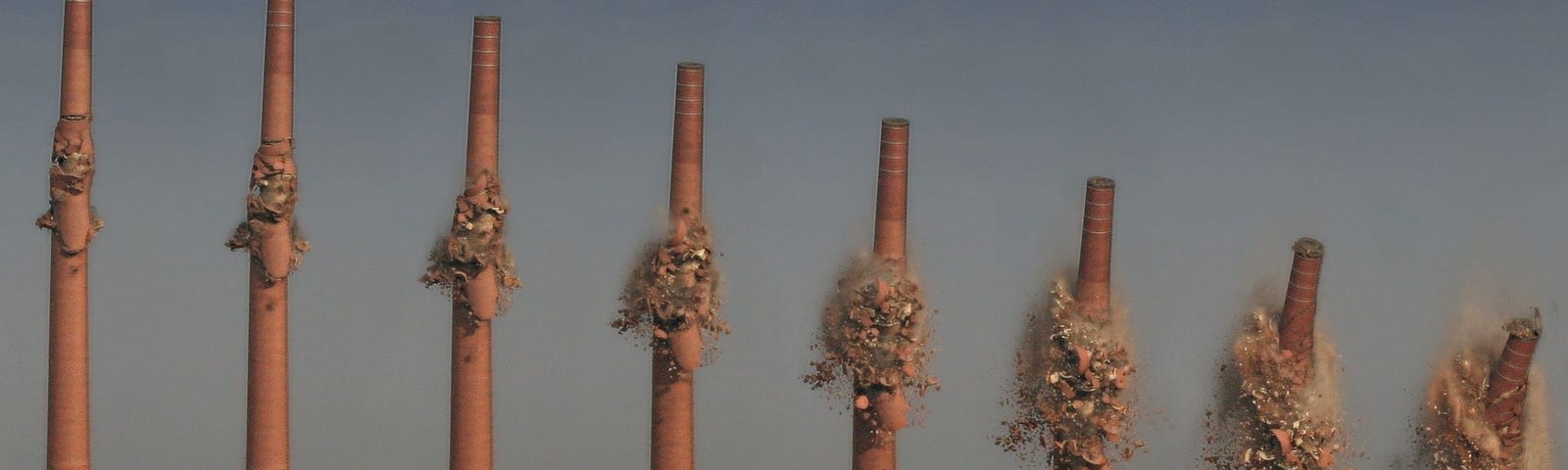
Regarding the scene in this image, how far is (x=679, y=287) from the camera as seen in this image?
63875 millimetres

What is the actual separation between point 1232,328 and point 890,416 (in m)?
5.35

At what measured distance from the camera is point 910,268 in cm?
6381

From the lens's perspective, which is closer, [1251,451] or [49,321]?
[1251,451]

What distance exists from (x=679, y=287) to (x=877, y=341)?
3.20 meters

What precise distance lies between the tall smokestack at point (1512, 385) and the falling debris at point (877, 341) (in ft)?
27.8

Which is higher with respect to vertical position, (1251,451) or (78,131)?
(78,131)

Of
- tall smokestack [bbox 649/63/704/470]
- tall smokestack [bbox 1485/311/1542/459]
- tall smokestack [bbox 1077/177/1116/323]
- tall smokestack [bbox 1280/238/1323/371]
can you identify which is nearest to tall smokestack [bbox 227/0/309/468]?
tall smokestack [bbox 649/63/704/470]

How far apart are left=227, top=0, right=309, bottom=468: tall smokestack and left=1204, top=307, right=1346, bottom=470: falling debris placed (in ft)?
47.8

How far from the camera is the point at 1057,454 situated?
6291cm

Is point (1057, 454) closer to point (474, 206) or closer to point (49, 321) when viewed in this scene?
point (474, 206)

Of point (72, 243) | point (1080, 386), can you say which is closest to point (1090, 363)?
point (1080, 386)

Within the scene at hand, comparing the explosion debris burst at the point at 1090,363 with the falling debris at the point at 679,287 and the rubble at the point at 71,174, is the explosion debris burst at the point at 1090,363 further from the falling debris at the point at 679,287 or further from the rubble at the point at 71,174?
the rubble at the point at 71,174

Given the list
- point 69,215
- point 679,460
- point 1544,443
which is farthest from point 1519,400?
point 69,215

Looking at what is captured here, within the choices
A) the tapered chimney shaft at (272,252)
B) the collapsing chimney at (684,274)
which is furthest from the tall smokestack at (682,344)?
the tapered chimney shaft at (272,252)
